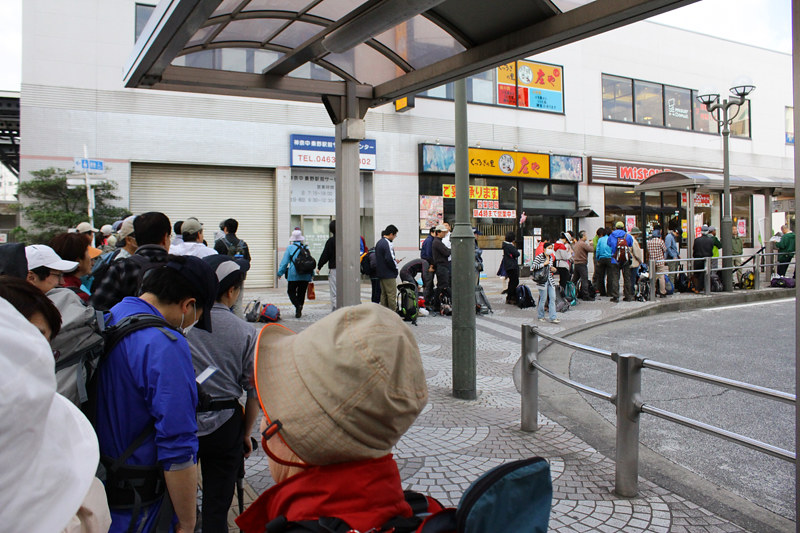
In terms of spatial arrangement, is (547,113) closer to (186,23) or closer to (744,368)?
(744,368)

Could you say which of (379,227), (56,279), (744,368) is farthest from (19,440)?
(379,227)

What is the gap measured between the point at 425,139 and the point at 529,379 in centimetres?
1643

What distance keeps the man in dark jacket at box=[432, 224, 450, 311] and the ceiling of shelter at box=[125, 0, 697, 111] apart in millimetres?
6549

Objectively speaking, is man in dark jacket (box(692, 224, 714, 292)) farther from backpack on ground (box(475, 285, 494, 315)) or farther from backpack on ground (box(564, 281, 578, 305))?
backpack on ground (box(475, 285, 494, 315))

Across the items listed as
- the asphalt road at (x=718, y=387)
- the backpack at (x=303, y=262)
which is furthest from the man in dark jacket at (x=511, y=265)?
the backpack at (x=303, y=262)

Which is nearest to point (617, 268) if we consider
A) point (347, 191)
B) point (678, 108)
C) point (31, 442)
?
point (347, 191)

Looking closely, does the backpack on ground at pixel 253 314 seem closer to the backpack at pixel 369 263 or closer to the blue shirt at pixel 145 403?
the backpack at pixel 369 263

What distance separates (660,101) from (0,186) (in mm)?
52112

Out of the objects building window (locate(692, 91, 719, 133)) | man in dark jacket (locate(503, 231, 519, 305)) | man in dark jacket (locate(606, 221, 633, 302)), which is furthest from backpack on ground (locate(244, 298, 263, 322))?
building window (locate(692, 91, 719, 133))

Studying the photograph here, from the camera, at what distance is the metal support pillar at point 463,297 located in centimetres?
568

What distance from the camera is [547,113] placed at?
22578mm

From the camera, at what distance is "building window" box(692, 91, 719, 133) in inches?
1043

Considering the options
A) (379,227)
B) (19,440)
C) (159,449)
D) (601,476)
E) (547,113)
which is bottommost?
(601,476)

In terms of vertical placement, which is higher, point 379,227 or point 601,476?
point 379,227
